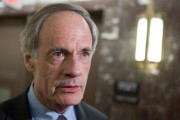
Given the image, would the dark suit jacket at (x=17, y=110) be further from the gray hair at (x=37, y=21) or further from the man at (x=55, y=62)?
the gray hair at (x=37, y=21)

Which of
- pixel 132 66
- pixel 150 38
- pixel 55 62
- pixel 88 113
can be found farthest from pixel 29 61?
pixel 132 66

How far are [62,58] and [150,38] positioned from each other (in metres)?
1.89

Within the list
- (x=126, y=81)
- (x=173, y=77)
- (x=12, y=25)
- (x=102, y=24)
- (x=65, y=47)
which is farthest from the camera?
(x=12, y=25)

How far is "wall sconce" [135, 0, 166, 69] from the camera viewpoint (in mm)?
2781

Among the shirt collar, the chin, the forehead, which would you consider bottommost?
the shirt collar

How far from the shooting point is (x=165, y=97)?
2852 millimetres

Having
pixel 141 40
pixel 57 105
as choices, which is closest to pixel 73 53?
pixel 57 105

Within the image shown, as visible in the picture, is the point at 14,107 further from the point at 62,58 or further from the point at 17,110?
the point at 62,58

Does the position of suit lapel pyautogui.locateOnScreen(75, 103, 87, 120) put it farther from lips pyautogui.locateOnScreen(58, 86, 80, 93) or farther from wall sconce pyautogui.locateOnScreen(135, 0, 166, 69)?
wall sconce pyautogui.locateOnScreen(135, 0, 166, 69)

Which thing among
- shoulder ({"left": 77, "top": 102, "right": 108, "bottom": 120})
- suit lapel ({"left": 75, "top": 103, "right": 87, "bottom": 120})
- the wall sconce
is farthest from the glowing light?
suit lapel ({"left": 75, "top": 103, "right": 87, "bottom": 120})

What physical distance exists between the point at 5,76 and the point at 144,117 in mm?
2818

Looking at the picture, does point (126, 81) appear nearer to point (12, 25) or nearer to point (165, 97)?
point (165, 97)

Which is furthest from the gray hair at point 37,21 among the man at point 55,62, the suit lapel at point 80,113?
the suit lapel at point 80,113

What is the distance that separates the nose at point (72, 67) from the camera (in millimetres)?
1093
